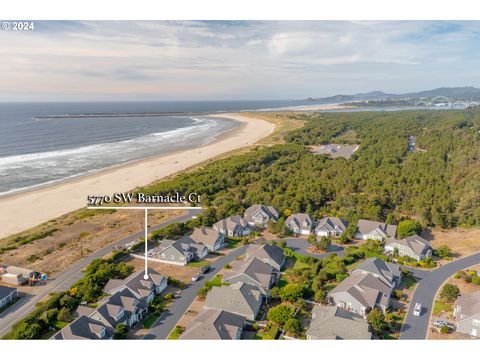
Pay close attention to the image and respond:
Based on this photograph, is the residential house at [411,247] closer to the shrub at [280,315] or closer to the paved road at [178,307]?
the paved road at [178,307]

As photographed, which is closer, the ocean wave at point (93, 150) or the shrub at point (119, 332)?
the shrub at point (119, 332)

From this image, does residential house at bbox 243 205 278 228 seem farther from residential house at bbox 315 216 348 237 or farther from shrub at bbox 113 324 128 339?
shrub at bbox 113 324 128 339

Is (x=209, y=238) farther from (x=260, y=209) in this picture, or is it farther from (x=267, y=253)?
(x=260, y=209)

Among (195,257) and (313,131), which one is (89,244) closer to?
(195,257)

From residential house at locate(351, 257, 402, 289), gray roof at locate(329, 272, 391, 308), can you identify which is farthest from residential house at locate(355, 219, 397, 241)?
gray roof at locate(329, 272, 391, 308)

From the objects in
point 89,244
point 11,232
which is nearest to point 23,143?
point 11,232

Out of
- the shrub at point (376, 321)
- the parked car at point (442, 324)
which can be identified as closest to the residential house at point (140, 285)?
the shrub at point (376, 321)
